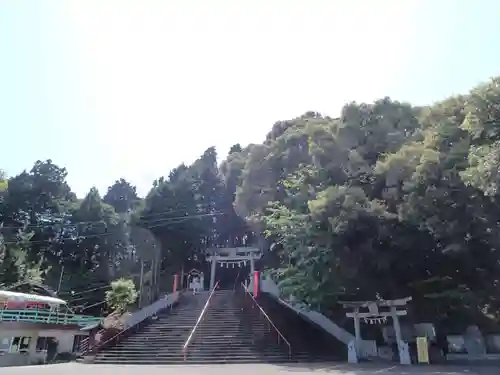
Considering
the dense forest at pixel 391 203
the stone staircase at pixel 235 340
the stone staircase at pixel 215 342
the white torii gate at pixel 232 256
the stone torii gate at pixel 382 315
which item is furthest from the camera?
the white torii gate at pixel 232 256

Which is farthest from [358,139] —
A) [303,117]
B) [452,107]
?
[303,117]

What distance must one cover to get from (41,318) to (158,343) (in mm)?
5782

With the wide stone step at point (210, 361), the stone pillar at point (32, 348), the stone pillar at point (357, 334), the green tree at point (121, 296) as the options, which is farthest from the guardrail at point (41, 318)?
the stone pillar at point (357, 334)

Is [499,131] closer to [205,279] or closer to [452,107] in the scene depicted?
[452,107]

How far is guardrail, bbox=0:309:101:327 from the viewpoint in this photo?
17062mm

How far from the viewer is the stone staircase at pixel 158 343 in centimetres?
1502

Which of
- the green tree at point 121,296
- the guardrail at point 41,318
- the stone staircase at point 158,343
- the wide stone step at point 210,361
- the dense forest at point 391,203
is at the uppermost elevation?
the dense forest at point 391,203

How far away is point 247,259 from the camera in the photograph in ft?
99.1

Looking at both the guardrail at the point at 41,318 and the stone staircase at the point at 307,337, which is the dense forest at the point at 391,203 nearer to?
the stone staircase at the point at 307,337

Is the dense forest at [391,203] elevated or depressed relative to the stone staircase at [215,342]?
elevated

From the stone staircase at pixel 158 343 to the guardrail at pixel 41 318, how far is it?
3.16 m

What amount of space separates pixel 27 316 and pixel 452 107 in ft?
60.9

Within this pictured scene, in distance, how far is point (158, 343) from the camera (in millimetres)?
16359

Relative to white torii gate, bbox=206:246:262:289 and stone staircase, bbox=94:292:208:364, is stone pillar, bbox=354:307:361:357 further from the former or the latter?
white torii gate, bbox=206:246:262:289
